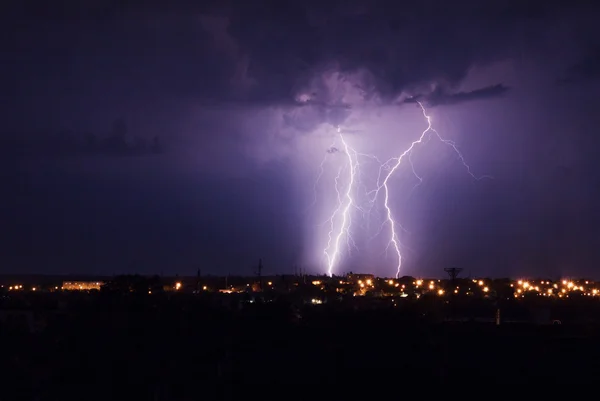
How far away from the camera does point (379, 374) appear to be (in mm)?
26781

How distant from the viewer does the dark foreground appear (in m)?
24.1

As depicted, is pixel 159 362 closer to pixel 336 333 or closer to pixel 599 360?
pixel 336 333

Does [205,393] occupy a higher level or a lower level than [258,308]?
lower

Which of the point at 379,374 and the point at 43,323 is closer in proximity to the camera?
the point at 379,374

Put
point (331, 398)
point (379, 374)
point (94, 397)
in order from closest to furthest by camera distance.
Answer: point (94, 397), point (331, 398), point (379, 374)

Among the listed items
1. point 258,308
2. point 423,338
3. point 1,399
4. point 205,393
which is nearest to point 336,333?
point 423,338

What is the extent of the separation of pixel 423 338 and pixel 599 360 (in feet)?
21.8

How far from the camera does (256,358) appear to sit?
88.8 ft

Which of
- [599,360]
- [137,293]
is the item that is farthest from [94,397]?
[599,360]

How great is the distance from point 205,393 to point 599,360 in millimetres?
15367

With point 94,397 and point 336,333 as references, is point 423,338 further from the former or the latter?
point 94,397

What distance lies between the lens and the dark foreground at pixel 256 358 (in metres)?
24.1

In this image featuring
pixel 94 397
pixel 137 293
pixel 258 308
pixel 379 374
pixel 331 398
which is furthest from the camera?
pixel 258 308

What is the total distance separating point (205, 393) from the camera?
23906mm
